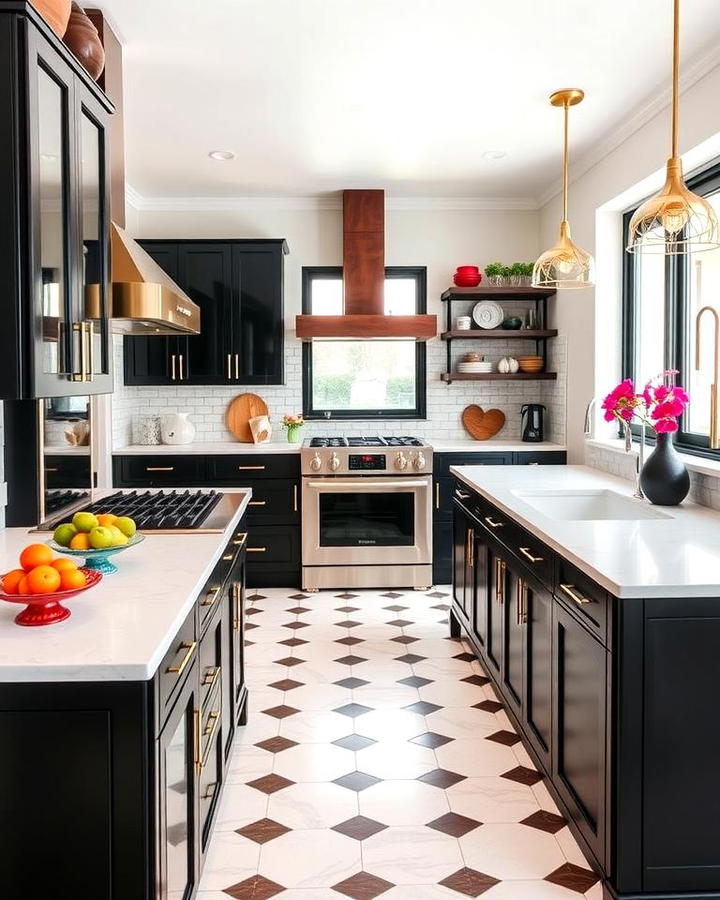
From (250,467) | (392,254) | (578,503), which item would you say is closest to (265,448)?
(250,467)

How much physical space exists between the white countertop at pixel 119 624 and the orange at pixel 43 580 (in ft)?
0.28

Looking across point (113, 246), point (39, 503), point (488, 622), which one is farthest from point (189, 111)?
point (488, 622)

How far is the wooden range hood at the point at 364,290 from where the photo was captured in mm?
5957

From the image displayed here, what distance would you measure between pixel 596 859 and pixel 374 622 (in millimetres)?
2858

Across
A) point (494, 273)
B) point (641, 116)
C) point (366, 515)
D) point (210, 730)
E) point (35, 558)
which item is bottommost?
point (210, 730)

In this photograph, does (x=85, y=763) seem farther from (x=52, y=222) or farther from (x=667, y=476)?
(x=667, y=476)

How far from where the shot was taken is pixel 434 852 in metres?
2.62

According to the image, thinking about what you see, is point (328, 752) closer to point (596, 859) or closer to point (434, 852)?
point (434, 852)

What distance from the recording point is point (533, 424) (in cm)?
625

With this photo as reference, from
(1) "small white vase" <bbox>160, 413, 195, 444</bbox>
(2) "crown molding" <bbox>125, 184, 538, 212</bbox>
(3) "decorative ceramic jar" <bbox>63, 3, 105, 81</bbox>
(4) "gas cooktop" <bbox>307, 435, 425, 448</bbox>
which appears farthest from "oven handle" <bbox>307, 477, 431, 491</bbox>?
(3) "decorative ceramic jar" <bbox>63, 3, 105, 81</bbox>

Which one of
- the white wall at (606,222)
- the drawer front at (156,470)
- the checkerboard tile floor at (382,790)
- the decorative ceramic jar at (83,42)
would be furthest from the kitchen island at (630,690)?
the drawer front at (156,470)

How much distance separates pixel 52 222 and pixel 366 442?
13.7 ft

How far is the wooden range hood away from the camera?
596cm

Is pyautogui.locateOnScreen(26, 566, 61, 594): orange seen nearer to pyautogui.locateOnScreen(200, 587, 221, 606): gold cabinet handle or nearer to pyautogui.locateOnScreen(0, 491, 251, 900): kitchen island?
pyautogui.locateOnScreen(0, 491, 251, 900): kitchen island
